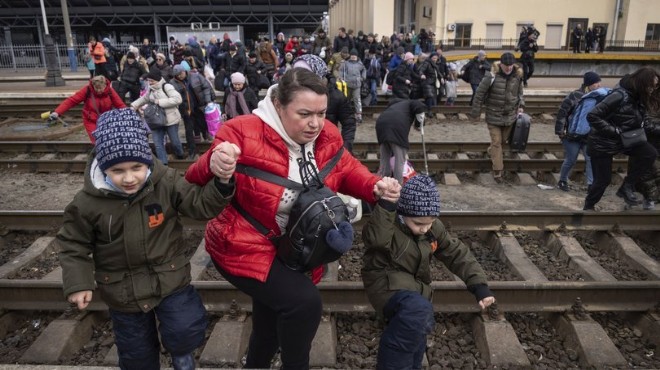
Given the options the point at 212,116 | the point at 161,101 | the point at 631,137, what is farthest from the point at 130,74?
the point at 631,137

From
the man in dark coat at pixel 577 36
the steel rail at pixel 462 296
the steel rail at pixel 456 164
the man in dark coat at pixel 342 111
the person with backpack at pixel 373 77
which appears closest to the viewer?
the steel rail at pixel 462 296

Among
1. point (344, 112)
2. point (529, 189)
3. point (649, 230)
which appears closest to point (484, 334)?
point (649, 230)

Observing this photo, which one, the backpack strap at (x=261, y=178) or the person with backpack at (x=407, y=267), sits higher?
the backpack strap at (x=261, y=178)

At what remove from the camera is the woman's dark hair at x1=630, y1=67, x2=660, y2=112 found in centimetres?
616

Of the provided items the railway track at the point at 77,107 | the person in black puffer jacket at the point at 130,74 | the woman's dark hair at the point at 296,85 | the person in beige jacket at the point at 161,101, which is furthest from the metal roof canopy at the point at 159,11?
the woman's dark hair at the point at 296,85

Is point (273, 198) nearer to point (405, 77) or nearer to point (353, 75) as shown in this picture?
point (405, 77)

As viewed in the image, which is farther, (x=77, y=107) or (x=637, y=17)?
(x=637, y=17)

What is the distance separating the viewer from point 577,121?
7855 mm

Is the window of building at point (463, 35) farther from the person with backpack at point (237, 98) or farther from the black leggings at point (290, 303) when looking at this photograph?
the black leggings at point (290, 303)

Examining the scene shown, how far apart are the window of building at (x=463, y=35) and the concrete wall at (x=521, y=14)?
0.33 m

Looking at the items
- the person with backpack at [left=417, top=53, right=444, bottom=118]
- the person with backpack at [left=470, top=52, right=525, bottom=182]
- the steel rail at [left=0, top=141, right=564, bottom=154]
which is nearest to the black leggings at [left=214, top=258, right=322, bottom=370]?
the person with backpack at [left=470, top=52, right=525, bottom=182]

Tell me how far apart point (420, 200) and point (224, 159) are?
1.37m

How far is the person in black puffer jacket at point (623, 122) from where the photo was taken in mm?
6294

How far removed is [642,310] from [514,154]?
18.8 ft
